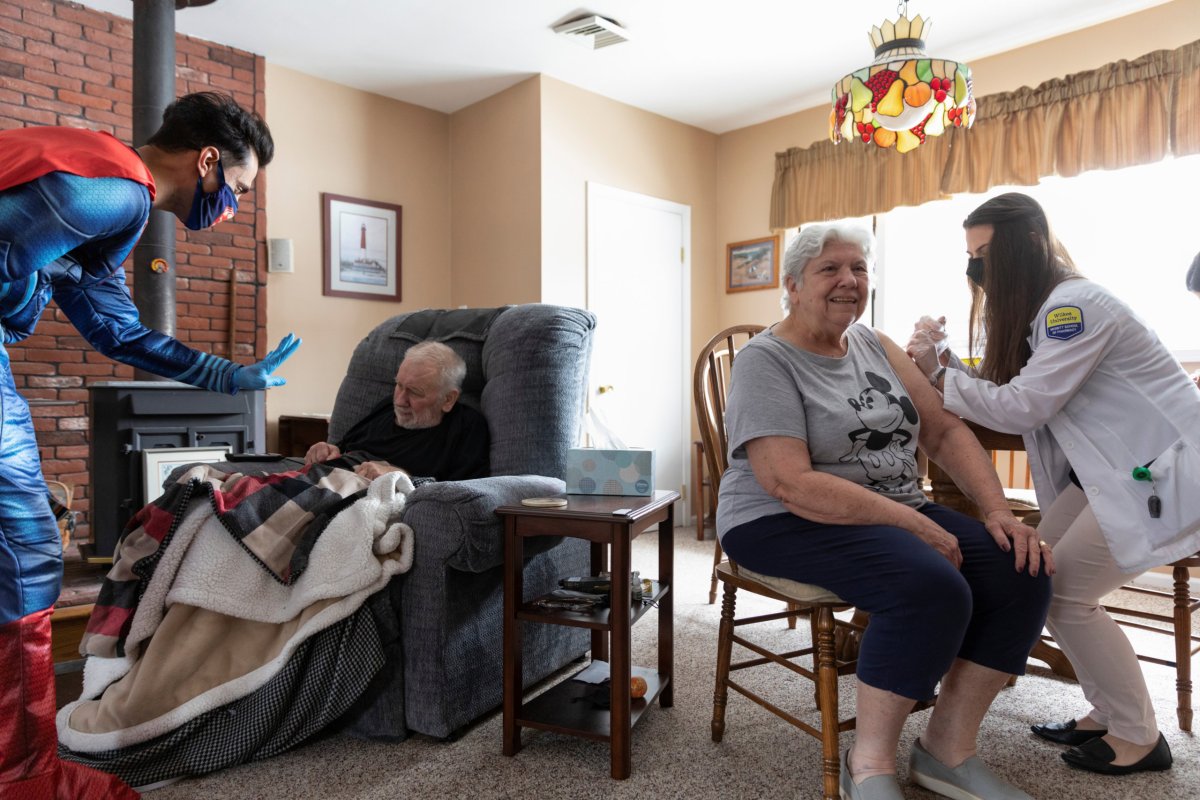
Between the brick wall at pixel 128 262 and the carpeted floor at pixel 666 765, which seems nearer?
the carpeted floor at pixel 666 765

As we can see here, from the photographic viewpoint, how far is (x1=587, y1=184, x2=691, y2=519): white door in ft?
15.6

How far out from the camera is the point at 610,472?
1.93 metres

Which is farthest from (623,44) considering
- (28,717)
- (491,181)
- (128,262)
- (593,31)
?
(28,717)

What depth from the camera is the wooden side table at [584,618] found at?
1650 millimetres

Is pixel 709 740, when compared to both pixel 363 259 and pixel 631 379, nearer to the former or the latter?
pixel 631 379

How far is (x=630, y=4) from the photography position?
12.1ft

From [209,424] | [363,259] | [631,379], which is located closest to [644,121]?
[631,379]

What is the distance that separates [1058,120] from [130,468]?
173 inches

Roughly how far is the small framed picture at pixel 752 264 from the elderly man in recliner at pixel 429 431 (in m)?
3.18

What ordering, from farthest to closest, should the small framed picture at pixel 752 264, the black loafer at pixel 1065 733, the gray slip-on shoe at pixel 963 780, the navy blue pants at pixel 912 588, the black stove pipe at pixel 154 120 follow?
the small framed picture at pixel 752 264 → the black stove pipe at pixel 154 120 → the black loafer at pixel 1065 733 → the gray slip-on shoe at pixel 963 780 → the navy blue pants at pixel 912 588

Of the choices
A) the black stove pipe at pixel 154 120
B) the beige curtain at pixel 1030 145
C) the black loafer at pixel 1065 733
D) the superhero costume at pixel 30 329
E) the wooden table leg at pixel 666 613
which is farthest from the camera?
the beige curtain at pixel 1030 145

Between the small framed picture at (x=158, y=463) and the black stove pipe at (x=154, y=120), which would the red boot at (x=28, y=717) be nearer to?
the small framed picture at (x=158, y=463)

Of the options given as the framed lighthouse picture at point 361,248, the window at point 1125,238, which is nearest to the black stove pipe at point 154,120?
the framed lighthouse picture at point 361,248

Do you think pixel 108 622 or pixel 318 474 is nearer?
pixel 108 622
